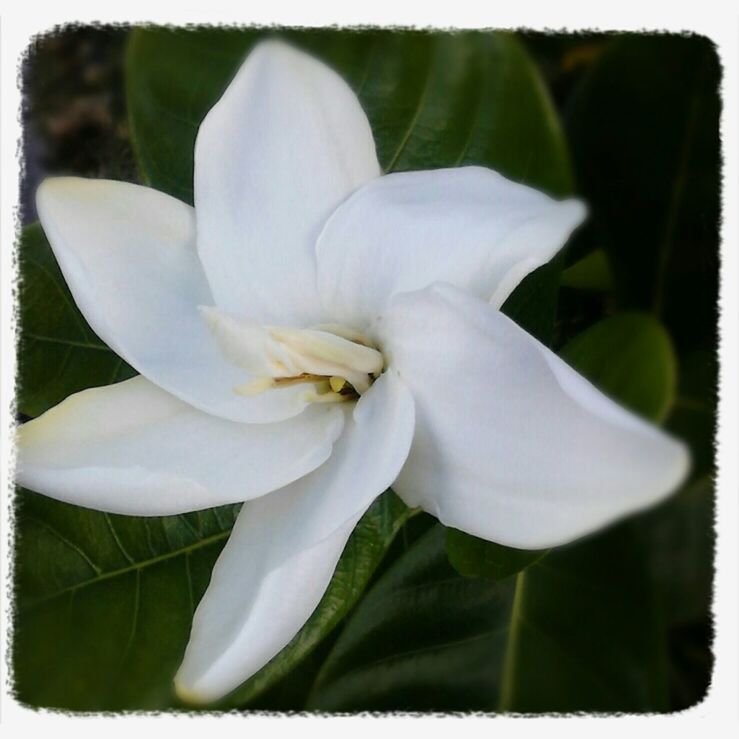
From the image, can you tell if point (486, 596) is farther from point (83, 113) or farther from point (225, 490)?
point (83, 113)

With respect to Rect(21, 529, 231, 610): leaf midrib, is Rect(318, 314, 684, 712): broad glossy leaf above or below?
below

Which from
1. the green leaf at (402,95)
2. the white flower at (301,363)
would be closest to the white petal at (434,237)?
the white flower at (301,363)

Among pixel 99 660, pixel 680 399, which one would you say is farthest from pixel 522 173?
pixel 99 660

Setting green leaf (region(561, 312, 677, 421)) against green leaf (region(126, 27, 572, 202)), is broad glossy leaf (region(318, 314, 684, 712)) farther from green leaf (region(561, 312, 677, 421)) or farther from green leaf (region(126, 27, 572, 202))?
green leaf (region(126, 27, 572, 202))

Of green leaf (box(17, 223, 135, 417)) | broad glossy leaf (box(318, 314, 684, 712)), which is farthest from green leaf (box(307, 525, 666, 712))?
green leaf (box(17, 223, 135, 417))

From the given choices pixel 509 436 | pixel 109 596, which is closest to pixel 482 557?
pixel 509 436

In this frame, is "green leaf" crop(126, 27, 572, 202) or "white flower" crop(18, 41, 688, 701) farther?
"green leaf" crop(126, 27, 572, 202)
